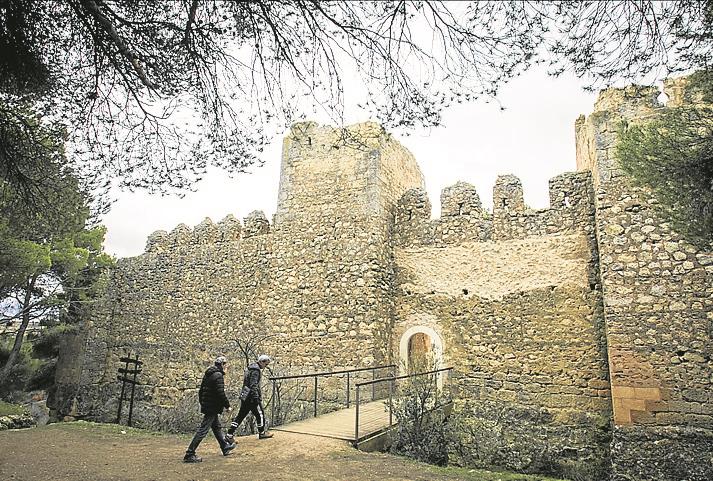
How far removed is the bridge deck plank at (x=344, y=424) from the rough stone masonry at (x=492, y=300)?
1147mm

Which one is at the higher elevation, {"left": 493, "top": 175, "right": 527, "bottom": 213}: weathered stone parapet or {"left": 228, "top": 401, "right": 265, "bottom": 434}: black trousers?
{"left": 493, "top": 175, "right": 527, "bottom": 213}: weathered stone parapet

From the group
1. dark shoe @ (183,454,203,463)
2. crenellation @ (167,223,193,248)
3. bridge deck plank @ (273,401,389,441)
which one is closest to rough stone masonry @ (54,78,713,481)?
crenellation @ (167,223,193,248)

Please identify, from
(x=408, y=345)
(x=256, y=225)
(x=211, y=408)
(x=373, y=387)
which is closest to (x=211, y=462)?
(x=211, y=408)

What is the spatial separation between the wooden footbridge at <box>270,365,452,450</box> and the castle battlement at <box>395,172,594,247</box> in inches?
109

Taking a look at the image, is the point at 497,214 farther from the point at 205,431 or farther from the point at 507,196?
the point at 205,431

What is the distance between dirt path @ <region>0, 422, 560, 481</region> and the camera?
510cm

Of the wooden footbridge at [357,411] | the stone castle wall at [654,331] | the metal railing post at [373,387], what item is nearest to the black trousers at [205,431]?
the wooden footbridge at [357,411]

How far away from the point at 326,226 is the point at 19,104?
626 cm

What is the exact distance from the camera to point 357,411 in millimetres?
6516

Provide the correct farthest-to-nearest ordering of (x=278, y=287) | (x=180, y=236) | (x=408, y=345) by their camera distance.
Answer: (x=180, y=236) < (x=278, y=287) < (x=408, y=345)

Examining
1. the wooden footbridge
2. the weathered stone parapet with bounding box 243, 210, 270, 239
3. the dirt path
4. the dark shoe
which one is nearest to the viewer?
the dirt path

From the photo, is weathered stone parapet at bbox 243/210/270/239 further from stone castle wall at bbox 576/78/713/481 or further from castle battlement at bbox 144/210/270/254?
stone castle wall at bbox 576/78/713/481

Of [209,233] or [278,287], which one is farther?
[209,233]

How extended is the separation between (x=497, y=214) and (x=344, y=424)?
193 inches
